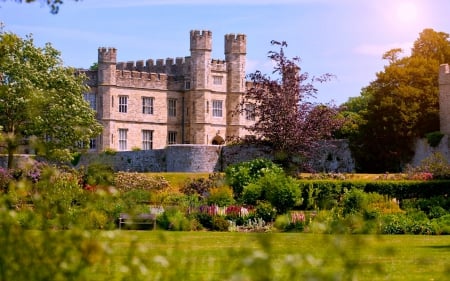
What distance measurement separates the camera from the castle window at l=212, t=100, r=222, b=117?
5388 centimetres

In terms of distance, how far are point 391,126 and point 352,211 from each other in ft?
59.6

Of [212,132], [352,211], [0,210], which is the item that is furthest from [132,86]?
[0,210]

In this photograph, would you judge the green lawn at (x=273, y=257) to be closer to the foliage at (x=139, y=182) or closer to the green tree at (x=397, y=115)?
the foliage at (x=139, y=182)

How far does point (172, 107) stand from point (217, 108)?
255 cm

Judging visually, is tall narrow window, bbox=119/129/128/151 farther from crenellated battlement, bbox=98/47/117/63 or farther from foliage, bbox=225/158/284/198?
foliage, bbox=225/158/284/198

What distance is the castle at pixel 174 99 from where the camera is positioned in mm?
51625

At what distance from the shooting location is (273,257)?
607 cm

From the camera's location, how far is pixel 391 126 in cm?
4138

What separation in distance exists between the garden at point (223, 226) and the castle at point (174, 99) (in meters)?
14.2

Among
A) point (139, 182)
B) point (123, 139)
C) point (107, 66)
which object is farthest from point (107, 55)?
point (139, 182)

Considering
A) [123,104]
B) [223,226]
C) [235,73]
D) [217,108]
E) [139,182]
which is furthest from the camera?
[235,73]

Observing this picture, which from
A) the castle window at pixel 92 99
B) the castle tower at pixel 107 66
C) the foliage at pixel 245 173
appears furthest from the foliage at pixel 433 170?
the castle window at pixel 92 99

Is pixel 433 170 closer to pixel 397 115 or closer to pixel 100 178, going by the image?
pixel 397 115

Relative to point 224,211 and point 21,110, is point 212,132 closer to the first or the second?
point 21,110
